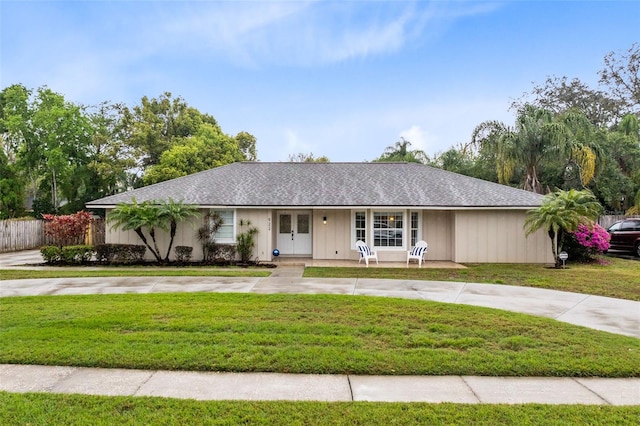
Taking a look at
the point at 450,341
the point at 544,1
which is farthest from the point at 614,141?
the point at 450,341

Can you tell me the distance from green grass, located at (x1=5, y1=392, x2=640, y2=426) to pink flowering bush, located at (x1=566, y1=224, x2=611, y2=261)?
43.7ft

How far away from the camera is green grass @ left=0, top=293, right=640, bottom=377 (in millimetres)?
4613

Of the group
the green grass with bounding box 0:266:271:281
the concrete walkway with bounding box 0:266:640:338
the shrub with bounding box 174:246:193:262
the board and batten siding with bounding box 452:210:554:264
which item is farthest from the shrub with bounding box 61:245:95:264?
the board and batten siding with bounding box 452:210:554:264

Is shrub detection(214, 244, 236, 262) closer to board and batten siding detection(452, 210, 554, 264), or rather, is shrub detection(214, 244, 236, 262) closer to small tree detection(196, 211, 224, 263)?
small tree detection(196, 211, 224, 263)

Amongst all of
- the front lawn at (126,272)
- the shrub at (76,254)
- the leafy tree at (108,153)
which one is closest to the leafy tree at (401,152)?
the leafy tree at (108,153)

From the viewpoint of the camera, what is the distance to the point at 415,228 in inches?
615

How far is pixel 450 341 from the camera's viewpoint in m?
5.46

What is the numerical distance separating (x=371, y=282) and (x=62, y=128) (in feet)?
90.8

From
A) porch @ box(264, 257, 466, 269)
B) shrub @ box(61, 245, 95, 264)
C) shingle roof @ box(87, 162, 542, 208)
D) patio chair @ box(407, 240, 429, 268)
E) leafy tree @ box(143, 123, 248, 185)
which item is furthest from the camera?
leafy tree @ box(143, 123, 248, 185)

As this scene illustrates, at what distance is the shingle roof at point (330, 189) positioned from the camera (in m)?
14.9

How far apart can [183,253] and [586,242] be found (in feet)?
50.8

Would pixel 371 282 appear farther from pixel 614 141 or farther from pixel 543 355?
pixel 614 141

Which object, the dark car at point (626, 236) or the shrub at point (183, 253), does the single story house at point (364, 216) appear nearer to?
the shrub at point (183, 253)

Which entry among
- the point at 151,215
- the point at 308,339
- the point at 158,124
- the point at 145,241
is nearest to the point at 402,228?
the point at 151,215
